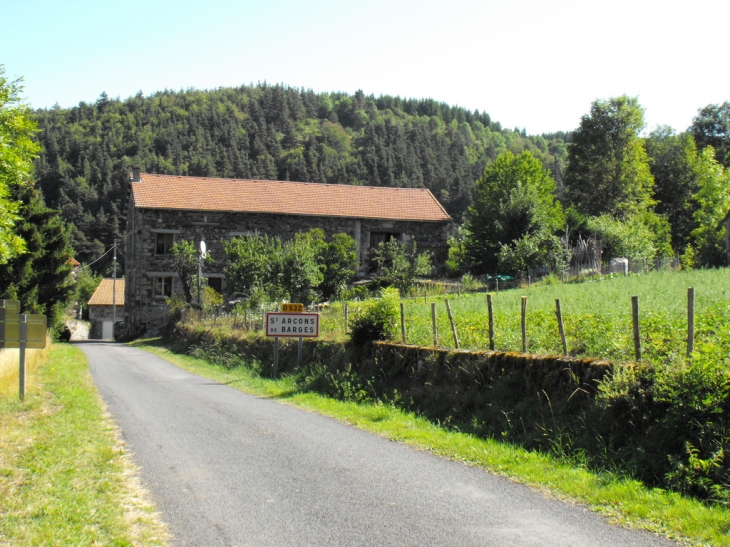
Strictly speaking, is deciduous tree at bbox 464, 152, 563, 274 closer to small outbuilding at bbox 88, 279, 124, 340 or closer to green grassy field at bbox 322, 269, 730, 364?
green grassy field at bbox 322, 269, 730, 364

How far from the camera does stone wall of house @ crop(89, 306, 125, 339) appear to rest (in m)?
69.8

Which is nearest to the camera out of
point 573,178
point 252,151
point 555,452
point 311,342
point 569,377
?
point 555,452

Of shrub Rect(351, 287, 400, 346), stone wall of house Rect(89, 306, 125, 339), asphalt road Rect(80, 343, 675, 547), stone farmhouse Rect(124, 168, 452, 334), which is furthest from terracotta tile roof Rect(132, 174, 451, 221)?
asphalt road Rect(80, 343, 675, 547)

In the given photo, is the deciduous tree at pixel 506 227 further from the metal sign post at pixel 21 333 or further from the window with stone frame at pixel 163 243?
the metal sign post at pixel 21 333

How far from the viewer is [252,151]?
120 meters

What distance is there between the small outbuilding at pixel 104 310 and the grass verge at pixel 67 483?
60.6m

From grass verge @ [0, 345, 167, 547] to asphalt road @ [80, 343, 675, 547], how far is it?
25cm

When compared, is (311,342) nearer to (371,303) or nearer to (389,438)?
(371,303)

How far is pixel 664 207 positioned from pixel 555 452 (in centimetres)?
5927

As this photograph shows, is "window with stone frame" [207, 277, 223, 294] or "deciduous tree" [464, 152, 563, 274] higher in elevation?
"deciduous tree" [464, 152, 563, 274]

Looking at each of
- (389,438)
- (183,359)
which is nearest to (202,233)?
(183,359)

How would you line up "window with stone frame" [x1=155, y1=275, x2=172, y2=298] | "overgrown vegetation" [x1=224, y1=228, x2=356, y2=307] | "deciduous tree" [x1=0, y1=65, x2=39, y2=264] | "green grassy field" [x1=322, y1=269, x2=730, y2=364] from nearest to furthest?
"green grassy field" [x1=322, y1=269, x2=730, y2=364] → "deciduous tree" [x1=0, y1=65, x2=39, y2=264] → "overgrown vegetation" [x1=224, y1=228, x2=356, y2=307] → "window with stone frame" [x1=155, y1=275, x2=172, y2=298]

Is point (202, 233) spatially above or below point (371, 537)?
above

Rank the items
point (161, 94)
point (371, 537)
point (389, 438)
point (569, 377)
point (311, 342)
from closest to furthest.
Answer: point (371, 537) → point (569, 377) → point (389, 438) → point (311, 342) → point (161, 94)
